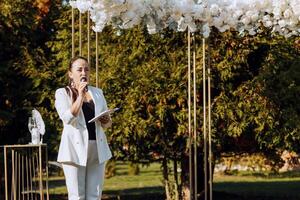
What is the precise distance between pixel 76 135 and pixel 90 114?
18cm

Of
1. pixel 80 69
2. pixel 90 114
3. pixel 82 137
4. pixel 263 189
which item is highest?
pixel 80 69

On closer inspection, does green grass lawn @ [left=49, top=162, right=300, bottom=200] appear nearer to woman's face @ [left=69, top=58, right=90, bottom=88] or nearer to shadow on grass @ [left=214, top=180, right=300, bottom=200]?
shadow on grass @ [left=214, top=180, right=300, bottom=200]

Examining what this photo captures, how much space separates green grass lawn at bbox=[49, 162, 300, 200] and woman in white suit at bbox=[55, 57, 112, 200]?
286 inches

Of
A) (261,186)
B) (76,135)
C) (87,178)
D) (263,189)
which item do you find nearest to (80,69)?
(76,135)

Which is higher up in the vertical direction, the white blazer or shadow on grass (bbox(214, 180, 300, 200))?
the white blazer

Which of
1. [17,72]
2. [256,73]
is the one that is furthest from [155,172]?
[256,73]

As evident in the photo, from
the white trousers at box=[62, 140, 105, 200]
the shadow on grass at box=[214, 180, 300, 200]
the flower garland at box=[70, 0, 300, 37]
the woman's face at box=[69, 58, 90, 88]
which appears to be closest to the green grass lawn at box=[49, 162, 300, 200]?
the shadow on grass at box=[214, 180, 300, 200]

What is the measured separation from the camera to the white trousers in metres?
5.55

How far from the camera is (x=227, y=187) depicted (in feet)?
54.6

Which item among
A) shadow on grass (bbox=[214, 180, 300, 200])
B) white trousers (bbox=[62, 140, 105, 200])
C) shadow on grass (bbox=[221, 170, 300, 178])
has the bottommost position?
shadow on grass (bbox=[214, 180, 300, 200])

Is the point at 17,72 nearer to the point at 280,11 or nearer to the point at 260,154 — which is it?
the point at 260,154

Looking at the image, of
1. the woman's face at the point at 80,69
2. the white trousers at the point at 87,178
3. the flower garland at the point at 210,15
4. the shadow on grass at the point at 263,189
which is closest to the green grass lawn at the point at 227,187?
the shadow on grass at the point at 263,189

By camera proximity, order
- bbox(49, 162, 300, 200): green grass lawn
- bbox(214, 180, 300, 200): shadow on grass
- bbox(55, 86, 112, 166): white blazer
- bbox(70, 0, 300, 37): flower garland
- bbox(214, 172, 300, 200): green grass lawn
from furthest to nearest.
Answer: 1. bbox(214, 172, 300, 200): green grass lawn
2. bbox(49, 162, 300, 200): green grass lawn
3. bbox(214, 180, 300, 200): shadow on grass
4. bbox(70, 0, 300, 37): flower garland
5. bbox(55, 86, 112, 166): white blazer

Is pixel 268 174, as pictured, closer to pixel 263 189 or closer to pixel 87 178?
pixel 263 189
